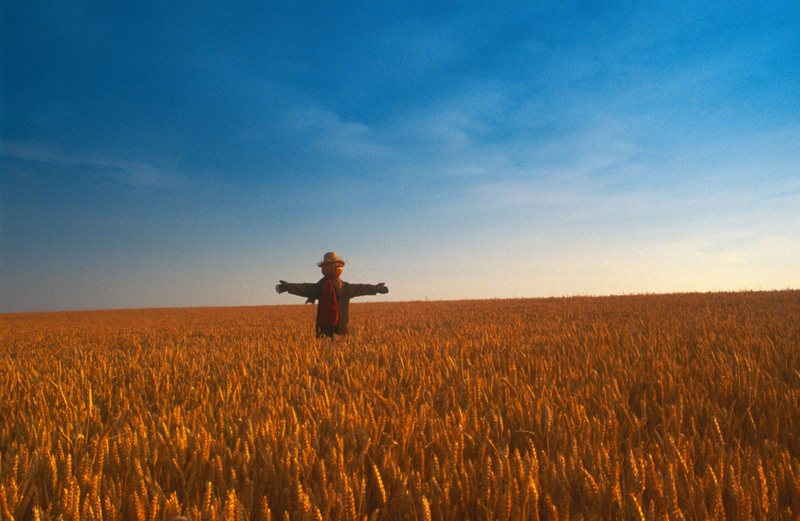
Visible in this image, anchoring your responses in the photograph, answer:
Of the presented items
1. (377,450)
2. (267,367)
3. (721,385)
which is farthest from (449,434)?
(267,367)

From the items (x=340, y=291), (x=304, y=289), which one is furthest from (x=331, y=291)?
(x=304, y=289)

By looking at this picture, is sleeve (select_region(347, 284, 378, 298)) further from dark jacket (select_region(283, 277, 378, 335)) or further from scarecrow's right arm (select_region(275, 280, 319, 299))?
scarecrow's right arm (select_region(275, 280, 319, 299))

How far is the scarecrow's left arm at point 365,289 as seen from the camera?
21.6 feet

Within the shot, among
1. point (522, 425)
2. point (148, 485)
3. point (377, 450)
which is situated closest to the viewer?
point (148, 485)

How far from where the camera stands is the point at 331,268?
21.5ft

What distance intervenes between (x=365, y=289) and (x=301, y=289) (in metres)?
1.01

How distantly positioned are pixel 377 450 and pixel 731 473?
124cm

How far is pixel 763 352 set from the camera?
13.1 ft

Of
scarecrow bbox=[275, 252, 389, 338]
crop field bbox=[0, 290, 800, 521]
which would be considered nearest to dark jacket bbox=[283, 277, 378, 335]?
scarecrow bbox=[275, 252, 389, 338]

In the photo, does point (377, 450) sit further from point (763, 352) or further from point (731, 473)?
point (763, 352)

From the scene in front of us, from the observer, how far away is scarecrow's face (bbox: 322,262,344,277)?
6557 mm

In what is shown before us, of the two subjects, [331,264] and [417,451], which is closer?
[417,451]

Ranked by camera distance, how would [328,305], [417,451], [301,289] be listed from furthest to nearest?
[328,305] → [301,289] → [417,451]

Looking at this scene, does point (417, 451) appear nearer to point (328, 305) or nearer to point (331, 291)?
point (331, 291)
